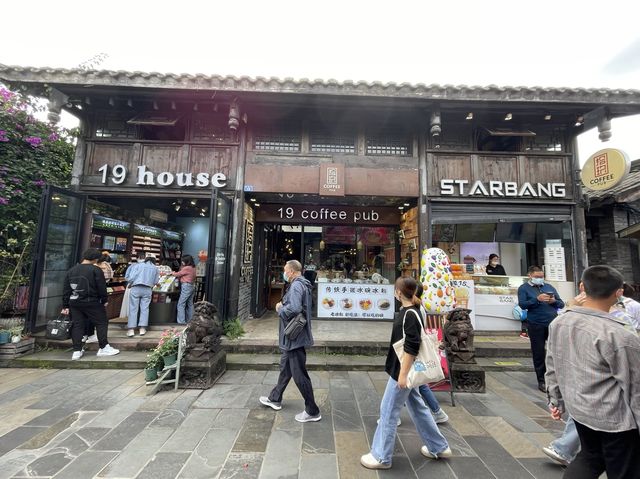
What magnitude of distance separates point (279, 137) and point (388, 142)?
282 centimetres

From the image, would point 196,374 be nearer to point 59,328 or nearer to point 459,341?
point 59,328

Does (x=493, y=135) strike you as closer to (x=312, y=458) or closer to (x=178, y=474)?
(x=312, y=458)

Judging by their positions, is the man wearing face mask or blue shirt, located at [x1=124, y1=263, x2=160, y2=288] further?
blue shirt, located at [x1=124, y1=263, x2=160, y2=288]

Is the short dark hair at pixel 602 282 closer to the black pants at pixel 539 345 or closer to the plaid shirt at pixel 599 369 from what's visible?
the plaid shirt at pixel 599 369

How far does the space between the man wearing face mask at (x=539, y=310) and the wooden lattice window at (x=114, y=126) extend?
29.9 ft

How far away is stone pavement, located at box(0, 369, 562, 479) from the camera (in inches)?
101

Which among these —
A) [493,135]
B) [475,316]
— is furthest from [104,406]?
[493,135]

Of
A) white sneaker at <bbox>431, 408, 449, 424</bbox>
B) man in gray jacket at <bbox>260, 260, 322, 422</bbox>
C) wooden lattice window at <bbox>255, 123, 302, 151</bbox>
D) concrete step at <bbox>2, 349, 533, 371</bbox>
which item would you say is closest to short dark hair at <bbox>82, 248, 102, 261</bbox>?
concrete step at <bbox>2, 349, 533, 371</bbox>

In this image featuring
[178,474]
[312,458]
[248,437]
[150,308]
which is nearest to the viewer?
[178,474]

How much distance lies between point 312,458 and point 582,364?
7.94ft

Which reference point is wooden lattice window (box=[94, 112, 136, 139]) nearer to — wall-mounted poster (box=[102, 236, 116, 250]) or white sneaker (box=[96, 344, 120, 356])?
wall-mounted poster (box=[102, 236, 116, 250])

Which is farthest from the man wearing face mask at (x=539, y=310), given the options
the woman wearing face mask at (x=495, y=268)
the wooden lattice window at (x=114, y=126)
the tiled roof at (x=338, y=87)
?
the wooden lattice window at (x=114, y=126)

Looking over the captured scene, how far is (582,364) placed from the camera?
6.07 feet

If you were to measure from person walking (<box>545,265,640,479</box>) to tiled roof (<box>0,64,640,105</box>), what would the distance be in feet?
17.3
